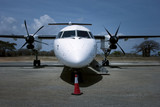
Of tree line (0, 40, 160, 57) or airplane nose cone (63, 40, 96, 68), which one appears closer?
airplane nose cone (63, 40, 96, 68)

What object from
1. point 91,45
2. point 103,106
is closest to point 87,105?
point 103,106

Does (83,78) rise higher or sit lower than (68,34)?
lower

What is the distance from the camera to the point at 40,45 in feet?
55.4

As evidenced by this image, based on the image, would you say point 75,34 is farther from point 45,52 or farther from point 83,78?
point 45,52

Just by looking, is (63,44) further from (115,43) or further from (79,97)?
(115,43)

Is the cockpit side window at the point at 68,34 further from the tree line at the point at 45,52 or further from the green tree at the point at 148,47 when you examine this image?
the green tree at the point at 148,47

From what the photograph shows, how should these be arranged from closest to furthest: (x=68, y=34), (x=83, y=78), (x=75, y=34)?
1. (x=75, y=34)
2. (x=68, y=34)
3. (x=83, y=78)

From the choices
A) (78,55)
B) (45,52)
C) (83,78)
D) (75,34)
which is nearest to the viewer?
(78,55)

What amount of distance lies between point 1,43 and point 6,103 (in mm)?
64440

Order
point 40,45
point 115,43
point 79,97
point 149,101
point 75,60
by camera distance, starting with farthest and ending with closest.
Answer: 1. point 40,45
2. point 115,43
3. point 75,60
4. point 79,97
5. point 149,101


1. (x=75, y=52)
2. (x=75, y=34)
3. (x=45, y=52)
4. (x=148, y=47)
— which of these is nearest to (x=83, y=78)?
(x=75, y=34)

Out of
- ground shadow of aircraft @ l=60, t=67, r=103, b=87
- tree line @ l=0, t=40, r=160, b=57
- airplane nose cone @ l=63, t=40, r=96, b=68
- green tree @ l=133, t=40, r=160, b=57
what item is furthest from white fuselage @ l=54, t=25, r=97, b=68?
green tree @ l=133, t=40, r=160, b=57

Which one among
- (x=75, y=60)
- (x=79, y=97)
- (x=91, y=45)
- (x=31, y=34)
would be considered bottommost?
(x=79, y=97)

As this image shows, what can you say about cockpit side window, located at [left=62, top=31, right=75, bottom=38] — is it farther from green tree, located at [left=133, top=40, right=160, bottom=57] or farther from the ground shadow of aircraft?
green tree, located at [left=133, top=40, right=160, bottom=57]
